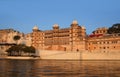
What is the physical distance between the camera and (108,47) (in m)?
90.4

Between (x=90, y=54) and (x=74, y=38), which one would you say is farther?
(x=74, y=38)

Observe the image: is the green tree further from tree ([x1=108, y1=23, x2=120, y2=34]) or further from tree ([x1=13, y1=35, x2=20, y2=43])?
tree ([x1=108, y1=23, x2=120, y2=34])

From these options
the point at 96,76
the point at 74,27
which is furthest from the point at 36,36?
the point at 96,76

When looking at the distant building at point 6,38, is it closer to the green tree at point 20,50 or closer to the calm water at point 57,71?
the green tree at point 20,50

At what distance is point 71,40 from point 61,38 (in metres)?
6.16

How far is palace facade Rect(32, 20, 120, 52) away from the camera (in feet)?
297

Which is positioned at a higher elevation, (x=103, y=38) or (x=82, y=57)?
(x=103, y=38)

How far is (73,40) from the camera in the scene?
9800cm

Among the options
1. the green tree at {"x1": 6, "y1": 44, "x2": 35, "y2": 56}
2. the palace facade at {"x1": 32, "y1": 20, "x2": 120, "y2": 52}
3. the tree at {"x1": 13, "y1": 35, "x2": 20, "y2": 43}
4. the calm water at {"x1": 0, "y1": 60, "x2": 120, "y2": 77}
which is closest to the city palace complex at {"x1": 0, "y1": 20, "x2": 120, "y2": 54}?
the palace facade at {"x1": 32, "y1": 20, "x2": 120, "y2": 52}

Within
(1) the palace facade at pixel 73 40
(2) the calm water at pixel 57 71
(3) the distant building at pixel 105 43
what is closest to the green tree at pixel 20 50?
(1) the palace facade at pixel 73 40

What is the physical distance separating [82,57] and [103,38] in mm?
13103

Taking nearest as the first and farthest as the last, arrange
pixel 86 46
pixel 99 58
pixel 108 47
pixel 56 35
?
pixel 99 58, pixel 108 47, pixel 86 46, pixel 56 35

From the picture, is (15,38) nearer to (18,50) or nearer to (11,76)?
(18,50)

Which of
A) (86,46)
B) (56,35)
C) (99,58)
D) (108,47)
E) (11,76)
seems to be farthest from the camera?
(56,35)
